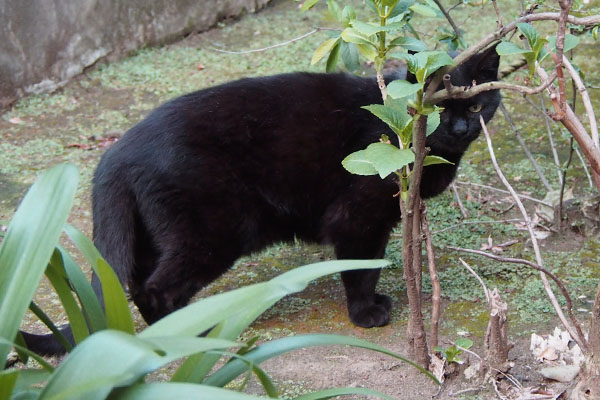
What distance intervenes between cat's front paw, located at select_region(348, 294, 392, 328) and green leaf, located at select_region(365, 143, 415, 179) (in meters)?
1.16

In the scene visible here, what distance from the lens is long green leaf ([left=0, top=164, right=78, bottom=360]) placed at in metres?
1.50

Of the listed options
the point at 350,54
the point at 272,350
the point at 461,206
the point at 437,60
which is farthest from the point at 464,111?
the point at 272,350

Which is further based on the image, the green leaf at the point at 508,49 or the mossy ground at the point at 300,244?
the mossy ground at the point at 300,244

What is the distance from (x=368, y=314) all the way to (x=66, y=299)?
1483mm

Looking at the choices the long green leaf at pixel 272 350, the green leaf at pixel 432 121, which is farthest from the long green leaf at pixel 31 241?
the green leaf at pixel 432 121

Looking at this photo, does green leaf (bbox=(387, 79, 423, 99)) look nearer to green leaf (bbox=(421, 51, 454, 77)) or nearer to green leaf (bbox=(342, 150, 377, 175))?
green leaf (bbox=(421, 51, 454, 77))

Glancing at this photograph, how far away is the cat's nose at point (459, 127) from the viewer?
2994 millimetres

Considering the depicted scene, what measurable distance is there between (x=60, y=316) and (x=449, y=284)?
1.62 meters

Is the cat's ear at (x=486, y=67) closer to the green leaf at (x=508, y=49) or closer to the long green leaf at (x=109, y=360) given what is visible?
the green leaf at (x=508, y=49)

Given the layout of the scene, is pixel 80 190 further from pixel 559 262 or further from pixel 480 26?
pixel 480 26

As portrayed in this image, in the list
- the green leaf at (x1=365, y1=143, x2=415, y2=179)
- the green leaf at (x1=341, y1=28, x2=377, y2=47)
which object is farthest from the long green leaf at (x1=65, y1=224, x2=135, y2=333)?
the green leaf at (x1=341, y1=28, x2=377, y2=47)

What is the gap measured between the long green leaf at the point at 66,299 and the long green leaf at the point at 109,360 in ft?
1.28

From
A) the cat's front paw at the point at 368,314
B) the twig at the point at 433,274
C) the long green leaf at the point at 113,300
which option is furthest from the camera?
the cat's front paw at the point at 368,314

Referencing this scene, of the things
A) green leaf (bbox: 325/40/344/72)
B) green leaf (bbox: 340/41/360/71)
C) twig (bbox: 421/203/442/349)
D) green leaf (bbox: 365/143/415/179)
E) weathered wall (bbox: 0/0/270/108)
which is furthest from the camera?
weathered wall (bbox: 0/0/270/108)
